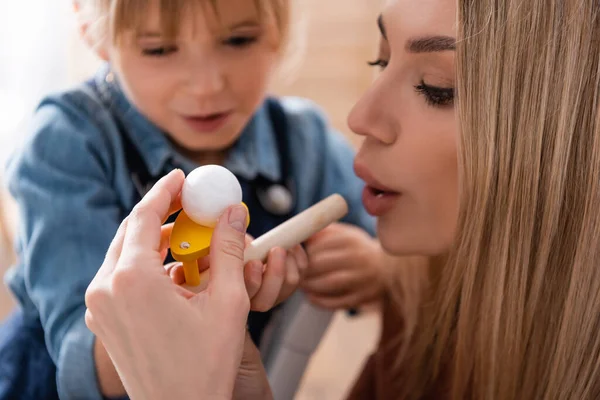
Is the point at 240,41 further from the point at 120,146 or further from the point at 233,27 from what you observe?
the point at 120,146

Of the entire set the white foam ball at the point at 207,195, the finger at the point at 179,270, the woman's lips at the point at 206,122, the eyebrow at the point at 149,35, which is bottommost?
the finger at the point at 179,270

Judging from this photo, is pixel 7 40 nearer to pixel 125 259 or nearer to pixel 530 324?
pixel 125 259

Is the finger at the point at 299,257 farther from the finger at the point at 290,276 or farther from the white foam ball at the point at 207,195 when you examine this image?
the white foam ball at the point at 207,195

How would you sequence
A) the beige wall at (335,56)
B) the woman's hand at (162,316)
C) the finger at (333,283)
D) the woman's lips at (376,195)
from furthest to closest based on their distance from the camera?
the beige wall at (335,56) → the finger at (333,283) → the woman's lips at (376,195) → the woman's hand at (162,316)

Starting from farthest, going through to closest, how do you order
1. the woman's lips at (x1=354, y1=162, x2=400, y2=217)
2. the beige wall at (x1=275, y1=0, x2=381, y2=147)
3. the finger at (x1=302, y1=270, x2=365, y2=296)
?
1. the beige wall at (x1=275, y1=0, x2=381, y2=147)
2. the finger at (x1=302, y1=270, x2=365, y2=296)
3. the woman's lips at (x1=354, y1=162, x2=400, y2=217)

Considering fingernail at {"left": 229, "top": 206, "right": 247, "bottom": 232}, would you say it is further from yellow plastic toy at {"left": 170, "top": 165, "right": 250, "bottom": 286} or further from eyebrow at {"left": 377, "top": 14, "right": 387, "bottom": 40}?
eyebrow at {"left": 377, "top": 14, "right": 387, "bottom": 40}

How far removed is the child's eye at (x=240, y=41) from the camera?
0.59 meters

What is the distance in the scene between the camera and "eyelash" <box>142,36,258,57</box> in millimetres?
571

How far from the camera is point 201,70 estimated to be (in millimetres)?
575

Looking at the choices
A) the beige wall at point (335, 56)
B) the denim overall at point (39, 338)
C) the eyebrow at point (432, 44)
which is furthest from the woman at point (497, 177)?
the beige wall at point (335, 56)

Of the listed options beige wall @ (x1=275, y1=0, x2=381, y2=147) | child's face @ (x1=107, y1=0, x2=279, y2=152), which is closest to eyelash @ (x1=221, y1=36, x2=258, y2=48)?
child's face @ (x1=107, y1=0, x2=279, y2=152)

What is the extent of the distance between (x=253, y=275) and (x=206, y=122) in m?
0.19

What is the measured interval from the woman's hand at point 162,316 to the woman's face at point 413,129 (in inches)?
7.7

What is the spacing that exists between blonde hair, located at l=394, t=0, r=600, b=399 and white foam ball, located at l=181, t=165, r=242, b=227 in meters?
0.20
